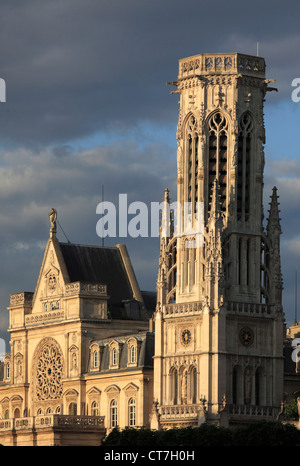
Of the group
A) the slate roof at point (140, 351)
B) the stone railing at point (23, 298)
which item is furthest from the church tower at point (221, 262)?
the stone railing at point (23, 298)

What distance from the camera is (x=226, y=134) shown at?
16488cm

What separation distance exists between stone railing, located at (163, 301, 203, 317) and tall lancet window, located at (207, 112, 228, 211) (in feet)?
29.4

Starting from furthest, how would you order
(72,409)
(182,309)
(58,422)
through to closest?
(72,409) → (58,422) → (182,309)

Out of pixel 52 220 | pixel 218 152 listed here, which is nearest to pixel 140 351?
pixel 218 152

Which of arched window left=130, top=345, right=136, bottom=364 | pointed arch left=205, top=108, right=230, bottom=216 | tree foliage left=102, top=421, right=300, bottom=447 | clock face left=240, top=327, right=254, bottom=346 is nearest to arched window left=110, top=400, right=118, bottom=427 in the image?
arched window left=130, top=345, right=136, bottom=364

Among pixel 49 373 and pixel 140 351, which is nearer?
pixel 140 351

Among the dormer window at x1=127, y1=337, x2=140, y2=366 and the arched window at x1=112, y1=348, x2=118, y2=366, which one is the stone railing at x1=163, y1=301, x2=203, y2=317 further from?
the arched window at x1=112, y1=348, x2=118, y2=366

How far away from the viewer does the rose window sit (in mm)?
180125

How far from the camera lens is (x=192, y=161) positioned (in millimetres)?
165500

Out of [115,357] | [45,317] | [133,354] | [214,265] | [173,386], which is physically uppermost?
[214,265]

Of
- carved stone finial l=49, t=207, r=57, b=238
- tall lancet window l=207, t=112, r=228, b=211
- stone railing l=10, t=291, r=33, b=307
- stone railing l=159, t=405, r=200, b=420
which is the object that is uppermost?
tall lancet window l=207, t=112, r=228, b=211

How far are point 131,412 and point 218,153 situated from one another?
2504 centimetres

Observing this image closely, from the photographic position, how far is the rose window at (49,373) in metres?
180

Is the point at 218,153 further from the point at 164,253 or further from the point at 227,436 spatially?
the point at 227,436
